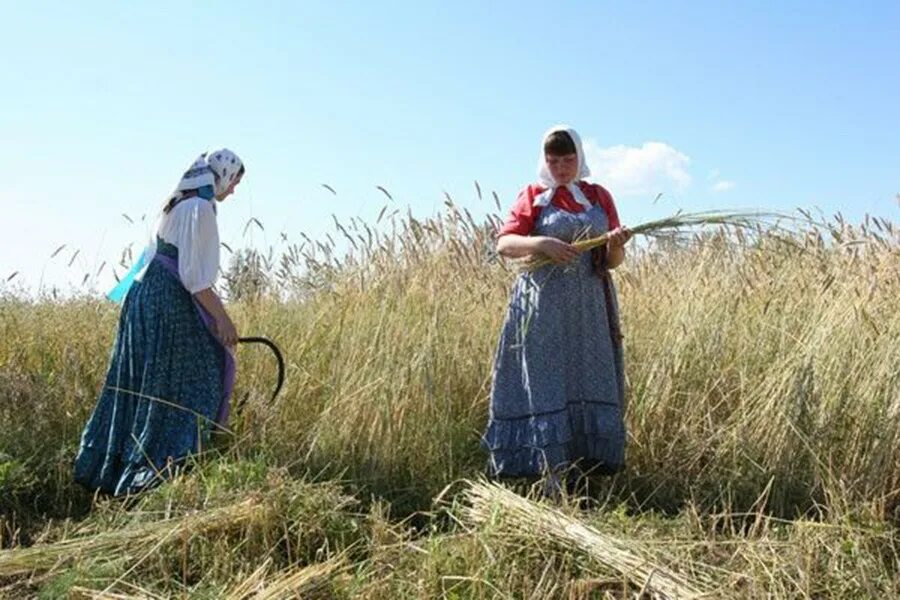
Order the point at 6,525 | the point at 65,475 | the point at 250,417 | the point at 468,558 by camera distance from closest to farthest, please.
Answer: the point at 468,558
the point at 6,525
the point at 65,475
the point at 250,417

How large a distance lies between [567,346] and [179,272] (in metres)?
1.60

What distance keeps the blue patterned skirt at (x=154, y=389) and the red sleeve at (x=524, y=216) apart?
1.33 metres

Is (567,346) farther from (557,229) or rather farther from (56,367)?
(56,367)

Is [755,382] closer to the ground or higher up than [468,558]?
higher up

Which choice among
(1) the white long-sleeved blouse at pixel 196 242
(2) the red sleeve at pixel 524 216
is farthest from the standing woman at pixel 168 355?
(2) the red sleeve at pixel 524 216

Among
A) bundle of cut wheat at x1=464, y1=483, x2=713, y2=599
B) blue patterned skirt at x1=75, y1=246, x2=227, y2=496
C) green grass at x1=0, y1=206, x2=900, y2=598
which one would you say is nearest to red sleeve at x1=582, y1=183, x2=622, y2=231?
green grass at x1=0, y1=206, x2=900, y2=598

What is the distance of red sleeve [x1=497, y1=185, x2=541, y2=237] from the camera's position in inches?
144

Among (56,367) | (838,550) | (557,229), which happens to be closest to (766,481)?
(838,550)

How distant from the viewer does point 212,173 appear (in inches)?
147

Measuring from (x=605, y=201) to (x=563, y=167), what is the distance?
0.25m

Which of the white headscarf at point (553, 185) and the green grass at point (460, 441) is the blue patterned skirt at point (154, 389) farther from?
the white headscarf at point (553, 185)

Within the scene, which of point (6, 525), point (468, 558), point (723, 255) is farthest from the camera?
point (723, 255)

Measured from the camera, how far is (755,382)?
156 inches

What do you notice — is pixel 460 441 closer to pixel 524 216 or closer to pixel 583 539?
pixel 524 216
